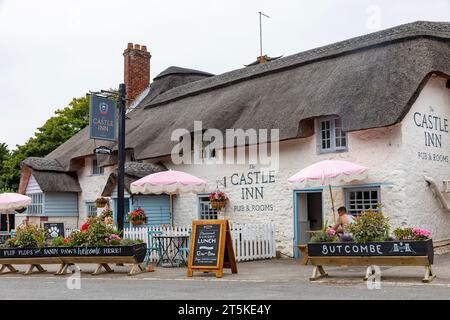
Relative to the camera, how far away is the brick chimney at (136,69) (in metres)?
28.6

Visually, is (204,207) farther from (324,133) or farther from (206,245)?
(206,245)

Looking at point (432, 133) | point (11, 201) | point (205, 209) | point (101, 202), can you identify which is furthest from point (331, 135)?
point (11, 201)

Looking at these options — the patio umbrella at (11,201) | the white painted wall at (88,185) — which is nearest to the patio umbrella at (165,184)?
the patio umbrella at (11,201)

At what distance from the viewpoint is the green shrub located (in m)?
10.6

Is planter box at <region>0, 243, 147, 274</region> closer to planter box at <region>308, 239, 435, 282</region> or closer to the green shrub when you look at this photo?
planter box at <region>308, 239, 435, 282</region>

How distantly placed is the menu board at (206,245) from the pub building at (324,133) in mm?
4337

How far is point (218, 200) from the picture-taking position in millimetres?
18219

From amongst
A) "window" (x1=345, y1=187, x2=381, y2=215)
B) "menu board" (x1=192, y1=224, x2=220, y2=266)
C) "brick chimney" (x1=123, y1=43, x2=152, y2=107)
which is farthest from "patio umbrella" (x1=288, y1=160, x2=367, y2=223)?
"brick chimney" (x1=123, y1=43, x2=152, y2=107)

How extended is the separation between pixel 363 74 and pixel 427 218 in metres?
4.22

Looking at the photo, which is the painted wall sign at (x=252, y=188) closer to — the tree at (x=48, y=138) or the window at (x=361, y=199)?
the window at (x=361, y=199)

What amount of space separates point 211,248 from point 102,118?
22.2 feet
